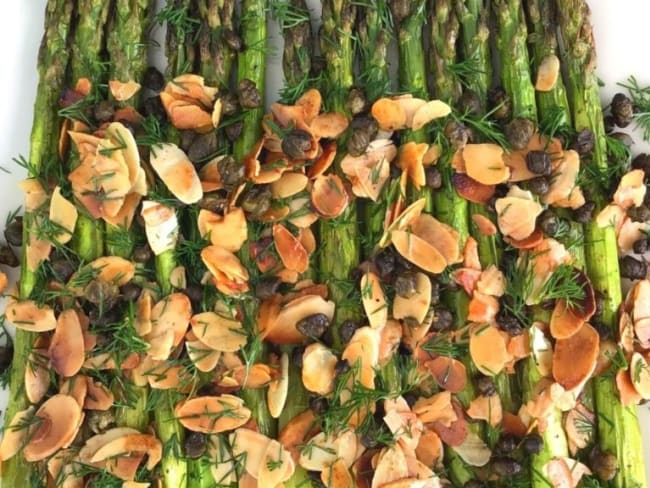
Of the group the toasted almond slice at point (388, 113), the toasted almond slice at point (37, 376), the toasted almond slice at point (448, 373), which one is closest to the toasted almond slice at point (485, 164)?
the toasted almond slice at point (388, 113)

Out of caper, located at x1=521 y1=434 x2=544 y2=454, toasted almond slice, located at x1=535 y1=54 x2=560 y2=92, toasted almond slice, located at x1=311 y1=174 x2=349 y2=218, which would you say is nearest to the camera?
caper, located at x1=521 y1=434 x2=544 y2=454

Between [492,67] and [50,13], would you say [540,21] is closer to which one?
[492,67]

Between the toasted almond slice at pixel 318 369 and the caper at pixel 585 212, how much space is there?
0.92 meters

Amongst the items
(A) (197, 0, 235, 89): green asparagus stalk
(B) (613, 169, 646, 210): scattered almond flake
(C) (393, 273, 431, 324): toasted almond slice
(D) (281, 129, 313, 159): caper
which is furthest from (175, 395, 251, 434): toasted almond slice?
(B) (613, 169, 646, 210): scattered almond flake

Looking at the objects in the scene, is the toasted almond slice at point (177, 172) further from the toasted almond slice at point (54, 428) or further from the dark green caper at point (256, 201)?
the toasted almond slice at point (54, 428)

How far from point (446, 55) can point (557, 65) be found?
1.23ft

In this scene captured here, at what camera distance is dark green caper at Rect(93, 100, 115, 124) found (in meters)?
2.62

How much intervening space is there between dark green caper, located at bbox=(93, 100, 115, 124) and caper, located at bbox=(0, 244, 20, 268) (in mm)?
562

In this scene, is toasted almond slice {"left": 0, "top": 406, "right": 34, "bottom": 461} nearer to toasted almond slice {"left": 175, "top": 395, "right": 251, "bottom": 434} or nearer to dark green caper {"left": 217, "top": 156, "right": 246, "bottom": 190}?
toasted almond slice {"left": 175, "top": 395, "right": 251, "bottom": 434}

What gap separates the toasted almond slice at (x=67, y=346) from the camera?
2.50 meters

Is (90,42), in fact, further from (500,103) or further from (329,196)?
(500,103)

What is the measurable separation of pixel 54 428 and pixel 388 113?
4.83 ft

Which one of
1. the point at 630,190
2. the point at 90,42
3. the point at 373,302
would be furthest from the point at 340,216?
the point at 90,42

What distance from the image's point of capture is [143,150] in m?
2.64
